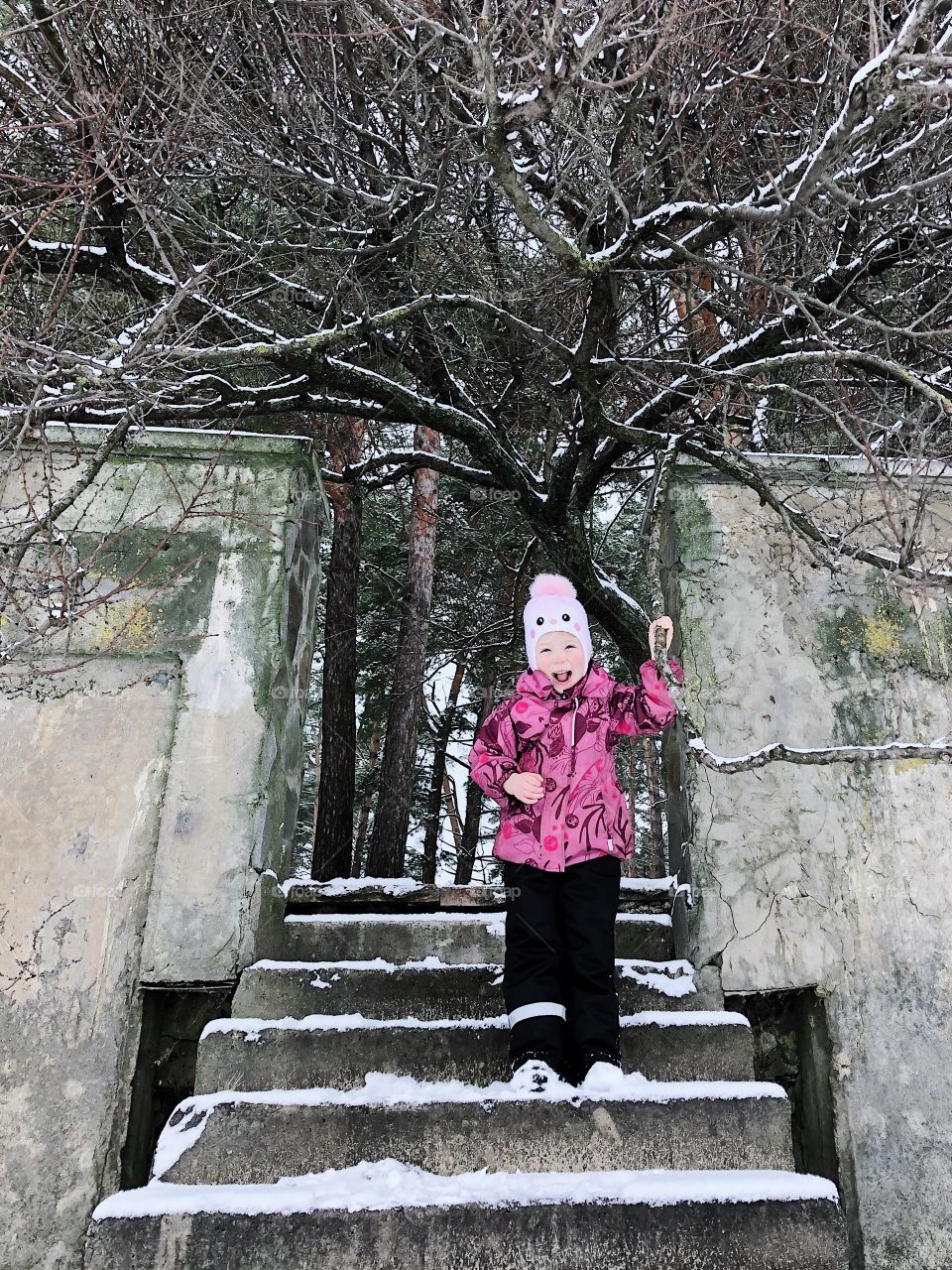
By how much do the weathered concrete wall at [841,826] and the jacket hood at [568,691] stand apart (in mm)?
607

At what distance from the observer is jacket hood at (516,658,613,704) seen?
267 cm

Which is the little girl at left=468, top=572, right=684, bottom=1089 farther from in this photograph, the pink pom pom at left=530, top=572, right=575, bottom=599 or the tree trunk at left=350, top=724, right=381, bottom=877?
the tree trunk at left=350, top=724, right=381, bottom=877

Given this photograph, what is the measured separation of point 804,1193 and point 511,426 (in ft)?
14.1

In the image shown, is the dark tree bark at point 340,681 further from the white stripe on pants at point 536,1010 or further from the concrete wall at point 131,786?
the white stripe on pants at point 536,1010

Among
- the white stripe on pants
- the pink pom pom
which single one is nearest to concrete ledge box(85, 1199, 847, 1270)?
the white stripe on pants

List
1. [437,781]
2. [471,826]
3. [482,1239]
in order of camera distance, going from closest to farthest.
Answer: [482,1239] → [437,781] → [471,826]

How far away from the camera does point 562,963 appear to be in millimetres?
2414

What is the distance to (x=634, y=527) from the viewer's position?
8688 mm

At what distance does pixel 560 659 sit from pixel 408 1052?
1245 millimetres

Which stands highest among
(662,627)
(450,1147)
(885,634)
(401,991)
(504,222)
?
(504,222)

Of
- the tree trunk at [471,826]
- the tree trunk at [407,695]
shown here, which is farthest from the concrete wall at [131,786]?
the tree trunk at [471,826]

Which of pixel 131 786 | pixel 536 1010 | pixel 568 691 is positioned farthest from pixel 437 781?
pixel 536 1010

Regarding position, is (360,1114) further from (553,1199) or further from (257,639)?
(257,639)

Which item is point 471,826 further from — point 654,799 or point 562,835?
point 562,835
